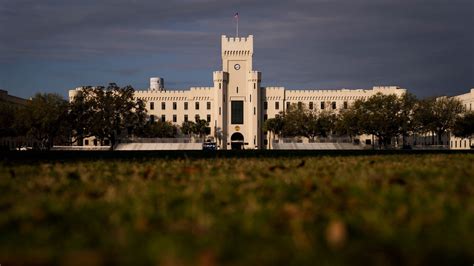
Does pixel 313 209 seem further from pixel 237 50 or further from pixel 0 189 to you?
pixel 237 50

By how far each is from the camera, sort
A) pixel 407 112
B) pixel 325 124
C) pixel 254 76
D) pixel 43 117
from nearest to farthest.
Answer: pixel 43 117
pixel 407 112
pixel 325 124
pixel 254 76

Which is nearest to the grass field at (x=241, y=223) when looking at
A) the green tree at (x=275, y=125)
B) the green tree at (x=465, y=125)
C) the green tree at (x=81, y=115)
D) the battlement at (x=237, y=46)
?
the green tree at (x=81, y=115)

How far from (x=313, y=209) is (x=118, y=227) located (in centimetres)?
193

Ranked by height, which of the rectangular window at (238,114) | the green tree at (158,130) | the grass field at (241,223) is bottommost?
the grass field at (241,223)

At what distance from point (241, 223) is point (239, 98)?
114582 mm

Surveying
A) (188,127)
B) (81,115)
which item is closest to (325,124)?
(188,127)

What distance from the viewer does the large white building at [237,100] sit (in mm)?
119062

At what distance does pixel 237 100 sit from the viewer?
12019 centimetres

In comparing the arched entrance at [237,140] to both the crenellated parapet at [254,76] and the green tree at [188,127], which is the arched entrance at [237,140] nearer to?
the green tree at [188,127]

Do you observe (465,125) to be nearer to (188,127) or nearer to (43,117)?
(188,127)

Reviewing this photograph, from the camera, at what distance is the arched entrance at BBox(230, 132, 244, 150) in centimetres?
11831

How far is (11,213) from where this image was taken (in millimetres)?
6227

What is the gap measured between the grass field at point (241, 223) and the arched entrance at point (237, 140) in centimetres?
10909

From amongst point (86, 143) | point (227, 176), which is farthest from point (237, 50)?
point (227, 176)
